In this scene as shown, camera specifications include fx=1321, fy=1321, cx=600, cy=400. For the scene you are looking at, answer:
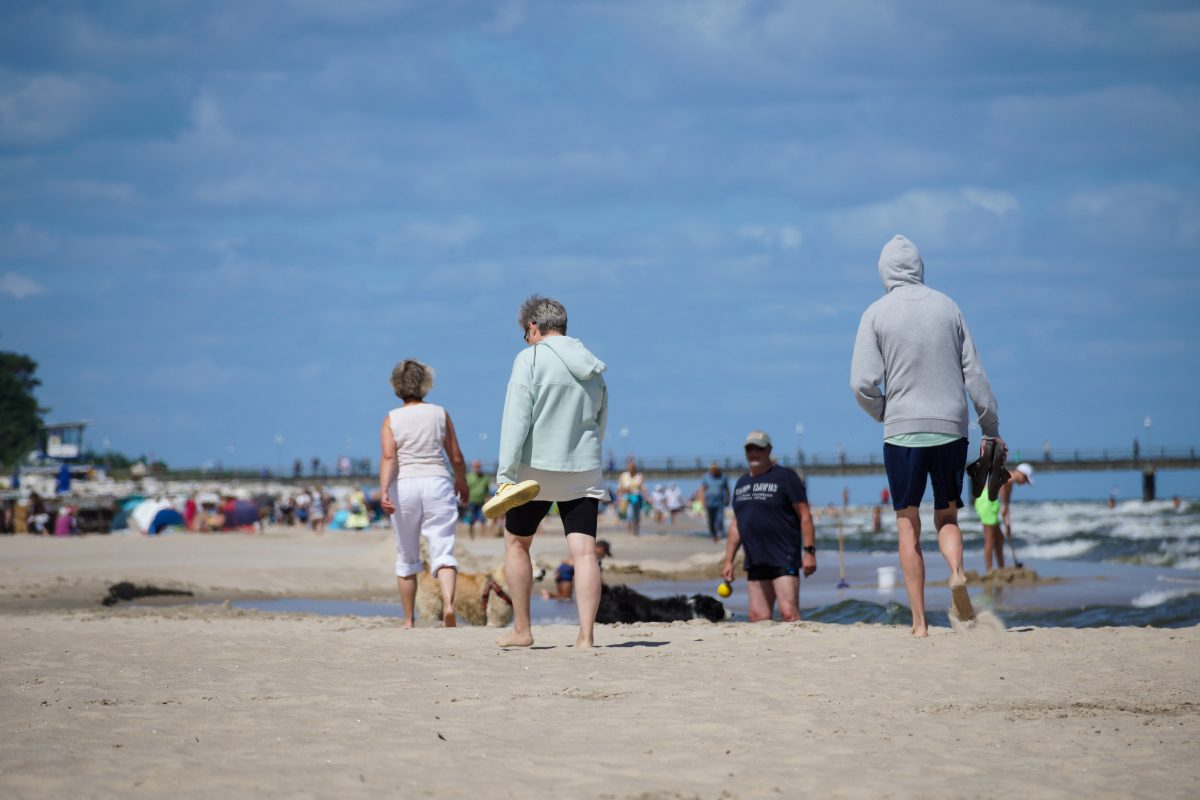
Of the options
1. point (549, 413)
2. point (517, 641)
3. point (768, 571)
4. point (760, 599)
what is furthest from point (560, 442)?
point (760, 599)

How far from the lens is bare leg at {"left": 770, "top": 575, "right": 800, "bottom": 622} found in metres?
9.27

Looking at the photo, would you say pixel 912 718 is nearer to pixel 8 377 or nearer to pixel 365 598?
pixel 365 598

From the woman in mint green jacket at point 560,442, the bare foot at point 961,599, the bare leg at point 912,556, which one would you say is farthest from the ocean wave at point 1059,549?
the woman in mint green jacket at point 560,442

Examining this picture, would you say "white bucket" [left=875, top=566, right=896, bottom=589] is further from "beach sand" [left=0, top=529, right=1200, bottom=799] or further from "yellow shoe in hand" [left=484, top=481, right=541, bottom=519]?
"yellow shoe in hand" [left=484, top=481, right=541, bottom=519]

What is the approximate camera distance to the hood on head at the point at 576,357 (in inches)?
262

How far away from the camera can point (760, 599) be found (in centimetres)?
954

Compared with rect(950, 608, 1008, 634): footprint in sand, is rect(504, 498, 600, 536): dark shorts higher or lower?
higher

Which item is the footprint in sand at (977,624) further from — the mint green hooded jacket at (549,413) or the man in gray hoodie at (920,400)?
the mint green hooded jacket at (549,413)

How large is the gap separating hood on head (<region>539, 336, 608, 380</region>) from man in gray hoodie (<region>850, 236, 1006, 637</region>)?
143 centimetres

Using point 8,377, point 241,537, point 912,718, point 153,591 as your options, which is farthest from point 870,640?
point 8,377

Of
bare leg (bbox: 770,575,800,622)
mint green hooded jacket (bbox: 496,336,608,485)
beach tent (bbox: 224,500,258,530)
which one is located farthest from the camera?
beach tent (bbox: 224,500,258,530)

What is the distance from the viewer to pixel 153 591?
46.4 ft

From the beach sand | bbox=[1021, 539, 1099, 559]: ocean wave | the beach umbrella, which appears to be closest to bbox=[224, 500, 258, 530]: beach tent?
the beach umbrella

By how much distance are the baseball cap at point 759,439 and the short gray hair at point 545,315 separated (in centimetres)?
292
